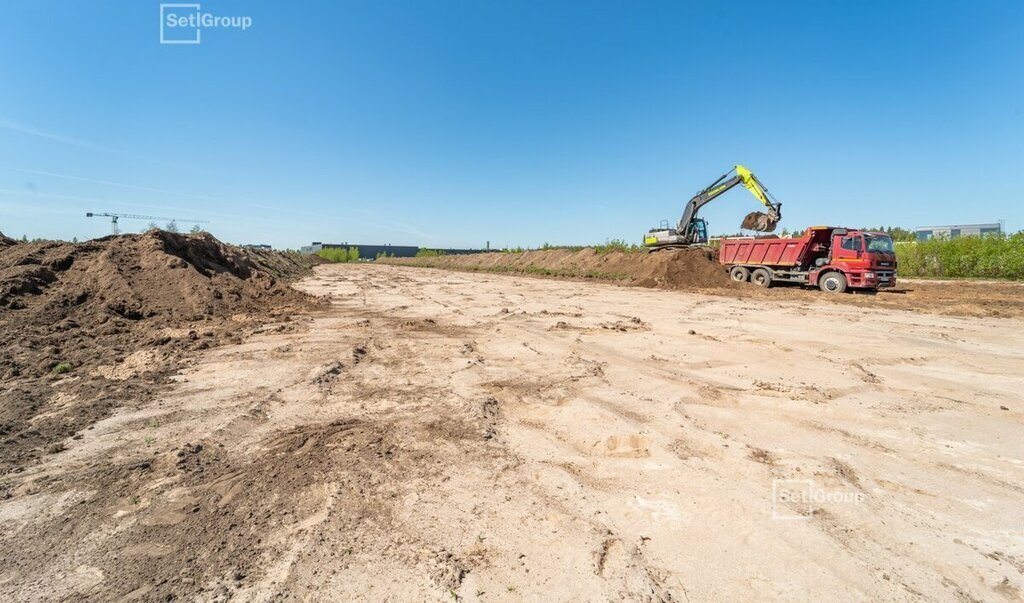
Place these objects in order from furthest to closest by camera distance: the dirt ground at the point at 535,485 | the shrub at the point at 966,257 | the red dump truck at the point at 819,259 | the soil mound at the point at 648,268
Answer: the shrub at the point at 966,257
the soil mound at the point at 648,268
the red dump truck at the point at 819,259
the dirt ground at the point at 535,485

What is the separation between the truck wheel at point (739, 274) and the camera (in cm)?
1856

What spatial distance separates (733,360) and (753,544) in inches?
175

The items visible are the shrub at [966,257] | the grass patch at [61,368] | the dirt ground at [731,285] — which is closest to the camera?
the grass patch at [61,368]

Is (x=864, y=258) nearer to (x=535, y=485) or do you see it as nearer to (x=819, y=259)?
(x=819, y=259)

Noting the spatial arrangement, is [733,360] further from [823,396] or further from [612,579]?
[612,579]

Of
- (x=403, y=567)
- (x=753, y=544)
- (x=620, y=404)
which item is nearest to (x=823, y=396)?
(x=620, y=404)

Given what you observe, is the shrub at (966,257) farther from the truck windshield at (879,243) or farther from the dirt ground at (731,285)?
the truck windshield at (879,243)

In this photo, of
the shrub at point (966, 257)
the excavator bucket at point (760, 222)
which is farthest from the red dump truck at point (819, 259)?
the shrub at point (966, 257)

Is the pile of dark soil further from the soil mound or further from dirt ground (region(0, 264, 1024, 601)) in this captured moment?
the soil mound

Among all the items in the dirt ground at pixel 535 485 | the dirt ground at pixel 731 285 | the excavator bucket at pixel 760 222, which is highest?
the excavator bucket at pixel 760 222

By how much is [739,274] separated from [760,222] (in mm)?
2787

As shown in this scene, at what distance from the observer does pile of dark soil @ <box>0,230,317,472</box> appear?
4.41 meters

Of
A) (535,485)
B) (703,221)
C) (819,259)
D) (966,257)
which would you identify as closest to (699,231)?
(703,221)

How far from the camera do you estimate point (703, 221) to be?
884 inches
